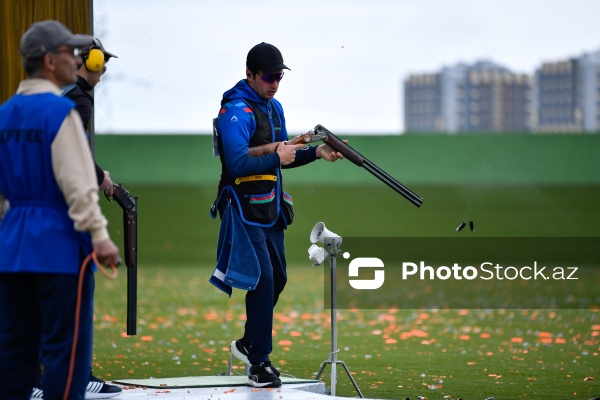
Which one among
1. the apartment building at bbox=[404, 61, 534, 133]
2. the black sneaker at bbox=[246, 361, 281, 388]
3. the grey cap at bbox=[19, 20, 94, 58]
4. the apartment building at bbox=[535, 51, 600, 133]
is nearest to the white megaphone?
the black sneaker at bbox=[246, 361, 281, 388]

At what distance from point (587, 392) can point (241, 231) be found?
89.6 inches

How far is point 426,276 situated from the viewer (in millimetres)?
14891

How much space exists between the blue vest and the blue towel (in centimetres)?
159

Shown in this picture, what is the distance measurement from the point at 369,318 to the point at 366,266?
5495 mm

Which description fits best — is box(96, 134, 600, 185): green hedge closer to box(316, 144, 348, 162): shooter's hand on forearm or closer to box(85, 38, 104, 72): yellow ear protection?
box(316, 144, 348, 162): shooter's hand on forearm

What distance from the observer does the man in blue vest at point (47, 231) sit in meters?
3.71

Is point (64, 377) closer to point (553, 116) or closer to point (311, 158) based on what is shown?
point (311, 158)

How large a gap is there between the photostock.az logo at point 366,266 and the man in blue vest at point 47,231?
9.80 m

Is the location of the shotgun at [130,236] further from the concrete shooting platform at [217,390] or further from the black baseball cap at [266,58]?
the black baseball cap at [266,58]

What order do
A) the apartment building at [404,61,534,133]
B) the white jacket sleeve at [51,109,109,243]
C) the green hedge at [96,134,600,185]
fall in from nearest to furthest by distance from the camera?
1. the white jacket sleeve at [51,109,109,243]
2. the green hedge at [96,134,600,185]
3. the apartment building at [404,61,534,133]

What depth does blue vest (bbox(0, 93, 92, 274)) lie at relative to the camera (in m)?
3.73

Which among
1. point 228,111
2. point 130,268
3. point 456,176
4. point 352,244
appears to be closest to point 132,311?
point 130,268

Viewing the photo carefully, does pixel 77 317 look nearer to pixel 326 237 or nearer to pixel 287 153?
pixel 287 153

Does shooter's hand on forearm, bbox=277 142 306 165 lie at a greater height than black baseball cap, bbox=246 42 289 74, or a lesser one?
lesser
